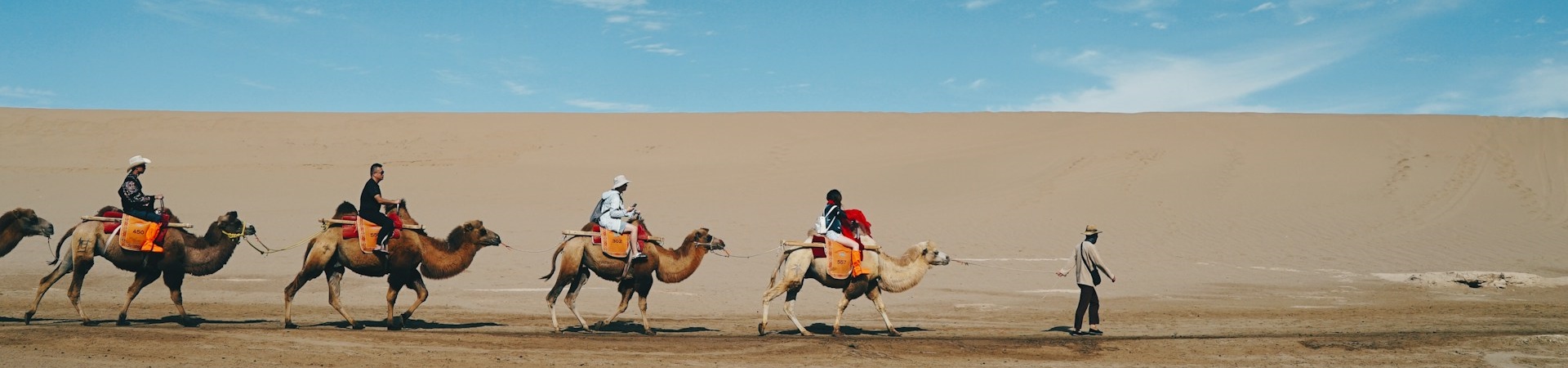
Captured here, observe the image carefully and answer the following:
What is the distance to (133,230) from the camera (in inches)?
493

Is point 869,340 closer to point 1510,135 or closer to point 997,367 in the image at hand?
point 997,367

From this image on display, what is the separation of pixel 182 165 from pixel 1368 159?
1366 inches

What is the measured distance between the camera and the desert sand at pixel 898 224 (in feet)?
37.8

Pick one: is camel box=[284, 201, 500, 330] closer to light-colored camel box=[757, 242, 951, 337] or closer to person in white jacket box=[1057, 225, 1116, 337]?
light-colored camel box=[757, 242, 951, 337]

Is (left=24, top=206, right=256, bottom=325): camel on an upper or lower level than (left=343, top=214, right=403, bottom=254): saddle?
lower

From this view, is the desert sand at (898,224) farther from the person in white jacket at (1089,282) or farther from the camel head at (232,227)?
the camel head at (232,227)

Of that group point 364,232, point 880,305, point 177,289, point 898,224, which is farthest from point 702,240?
point 898,224

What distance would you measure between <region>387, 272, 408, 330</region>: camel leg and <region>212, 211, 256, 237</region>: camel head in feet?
6.16

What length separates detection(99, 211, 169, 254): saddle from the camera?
1250 cm

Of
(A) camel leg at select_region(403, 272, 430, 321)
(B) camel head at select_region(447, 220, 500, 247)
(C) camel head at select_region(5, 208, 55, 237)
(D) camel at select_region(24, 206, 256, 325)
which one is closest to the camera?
(D) camel at select_region(24, 206, 256, 325)

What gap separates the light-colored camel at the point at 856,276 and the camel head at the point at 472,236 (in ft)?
10.9

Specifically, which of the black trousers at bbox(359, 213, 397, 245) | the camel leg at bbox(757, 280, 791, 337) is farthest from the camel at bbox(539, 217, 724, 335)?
the black trousers at bbox(359, 213, 397, 245)

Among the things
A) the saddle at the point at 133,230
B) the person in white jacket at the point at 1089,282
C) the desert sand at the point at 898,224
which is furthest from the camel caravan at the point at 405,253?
the person in white jacket at the point at 1089,282

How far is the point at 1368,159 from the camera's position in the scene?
32.7 m
